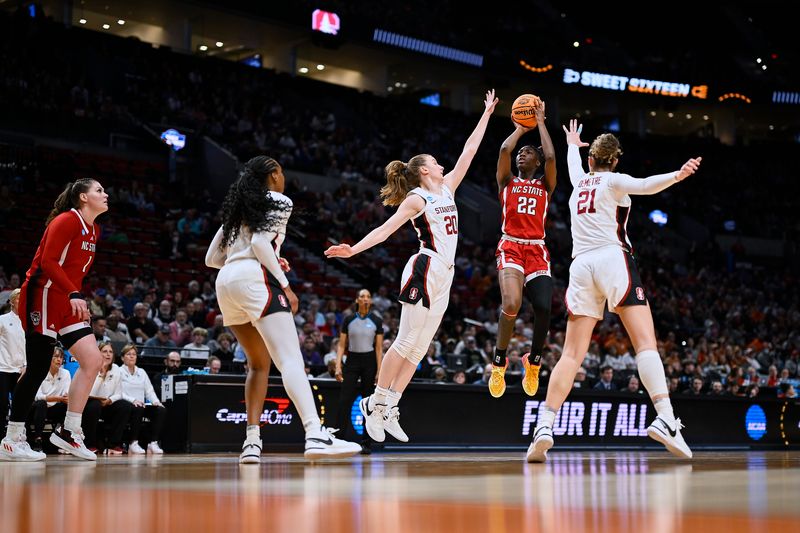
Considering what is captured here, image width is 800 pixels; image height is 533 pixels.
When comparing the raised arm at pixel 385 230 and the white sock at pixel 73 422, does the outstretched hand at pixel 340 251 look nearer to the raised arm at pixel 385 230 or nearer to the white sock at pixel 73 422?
the raised arm at pixel 385 230

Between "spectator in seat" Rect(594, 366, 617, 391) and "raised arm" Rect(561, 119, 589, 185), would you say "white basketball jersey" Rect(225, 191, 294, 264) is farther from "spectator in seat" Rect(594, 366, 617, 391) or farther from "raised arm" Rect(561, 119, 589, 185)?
"spectator in seat" Rect(594, 366, 617, 391)

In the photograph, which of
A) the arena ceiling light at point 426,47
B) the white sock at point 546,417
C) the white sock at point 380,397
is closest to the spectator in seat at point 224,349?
the white sock at point 380,397

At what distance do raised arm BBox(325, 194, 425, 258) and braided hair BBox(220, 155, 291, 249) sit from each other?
0.50m

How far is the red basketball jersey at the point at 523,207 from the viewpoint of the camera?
28.0 ft

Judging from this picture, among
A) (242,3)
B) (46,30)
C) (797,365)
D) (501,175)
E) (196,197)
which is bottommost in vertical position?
(797,365)

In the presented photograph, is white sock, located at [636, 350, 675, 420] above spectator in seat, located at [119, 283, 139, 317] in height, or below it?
below

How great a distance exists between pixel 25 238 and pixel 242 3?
14.5 m

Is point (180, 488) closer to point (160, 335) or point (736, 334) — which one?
point (160, 335)

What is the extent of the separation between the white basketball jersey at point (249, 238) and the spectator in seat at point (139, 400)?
5739mm

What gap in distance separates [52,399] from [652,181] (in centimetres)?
773

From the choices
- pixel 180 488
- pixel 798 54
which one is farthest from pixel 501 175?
pixel 798 54

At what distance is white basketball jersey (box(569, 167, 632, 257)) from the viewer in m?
7.34

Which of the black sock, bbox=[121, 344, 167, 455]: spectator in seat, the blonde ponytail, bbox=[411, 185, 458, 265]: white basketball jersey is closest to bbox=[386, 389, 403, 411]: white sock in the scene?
bbox=[411, 185, 458, 265]: white basketball jersey

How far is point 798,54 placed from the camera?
142 ft
